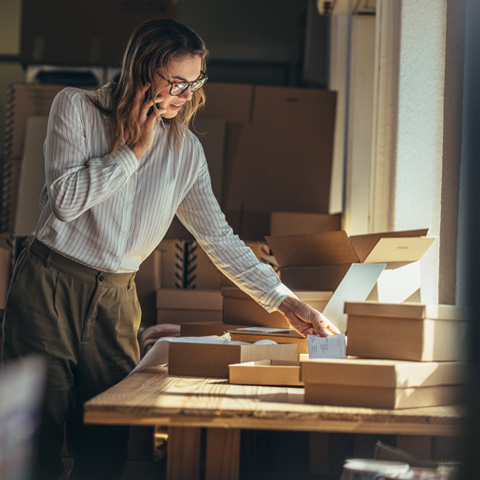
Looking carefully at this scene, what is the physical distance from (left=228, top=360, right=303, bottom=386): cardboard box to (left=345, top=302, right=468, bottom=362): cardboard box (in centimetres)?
13

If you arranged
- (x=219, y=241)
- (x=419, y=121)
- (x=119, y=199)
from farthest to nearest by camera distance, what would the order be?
(x=419, y=121), (x=219, y=241), (x=119, y=199)

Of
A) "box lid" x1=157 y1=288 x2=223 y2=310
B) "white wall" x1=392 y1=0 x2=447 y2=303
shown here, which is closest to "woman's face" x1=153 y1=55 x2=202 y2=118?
"white wall" x1=392 y1=0 x2=447 y2=303

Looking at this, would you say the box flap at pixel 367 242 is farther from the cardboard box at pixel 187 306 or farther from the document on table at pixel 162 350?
the cardboard box at pixel 187 306

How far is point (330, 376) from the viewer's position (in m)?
1.16

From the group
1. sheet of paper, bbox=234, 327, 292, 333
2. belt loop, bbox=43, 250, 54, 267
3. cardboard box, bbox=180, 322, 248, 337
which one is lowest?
cardboard box, bbox=180, 322, 248, 337

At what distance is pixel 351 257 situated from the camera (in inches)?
72.7

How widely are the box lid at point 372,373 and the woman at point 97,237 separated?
43 centimetres

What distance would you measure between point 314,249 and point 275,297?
0.29 metres

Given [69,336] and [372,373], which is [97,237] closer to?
[69,336]

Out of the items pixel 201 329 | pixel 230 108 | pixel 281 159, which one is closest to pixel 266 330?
pixel 201 329

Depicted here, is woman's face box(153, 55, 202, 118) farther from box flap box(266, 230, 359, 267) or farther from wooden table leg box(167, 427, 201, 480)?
wooden table leg box(167, 427, 201, 480)

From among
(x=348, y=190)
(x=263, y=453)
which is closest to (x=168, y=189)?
(x=263, y=453)

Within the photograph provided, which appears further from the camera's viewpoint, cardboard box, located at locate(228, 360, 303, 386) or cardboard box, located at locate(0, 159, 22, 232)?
cardboard box, located at locate(0, 159, 22, 232)

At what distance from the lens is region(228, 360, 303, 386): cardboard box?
1.34 meters
